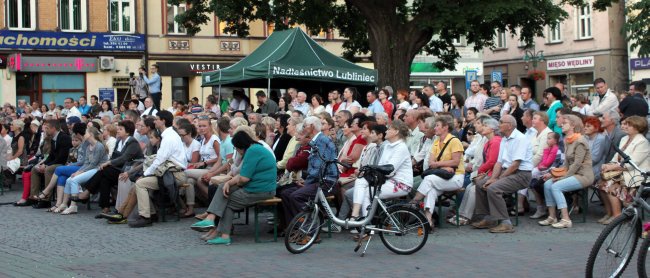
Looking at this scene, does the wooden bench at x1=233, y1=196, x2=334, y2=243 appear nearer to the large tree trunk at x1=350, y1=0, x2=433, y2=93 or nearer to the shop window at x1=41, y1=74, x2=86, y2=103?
the large tree trunk at x1=350, y1=0, x2=433, y2=93

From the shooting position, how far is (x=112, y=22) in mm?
40750

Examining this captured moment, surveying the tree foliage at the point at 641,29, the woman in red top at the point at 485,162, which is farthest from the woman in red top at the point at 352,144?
the tree foliage at the point at 641,29

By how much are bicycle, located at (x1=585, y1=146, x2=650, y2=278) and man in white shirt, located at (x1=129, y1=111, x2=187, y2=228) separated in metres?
7.49

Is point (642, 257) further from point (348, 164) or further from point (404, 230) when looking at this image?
point (348, 164)

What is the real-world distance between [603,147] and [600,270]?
5811 mm

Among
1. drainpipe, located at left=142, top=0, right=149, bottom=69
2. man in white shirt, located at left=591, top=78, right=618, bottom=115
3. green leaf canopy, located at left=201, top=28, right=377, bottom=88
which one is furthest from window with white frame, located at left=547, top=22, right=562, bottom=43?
man in white shirt, located at left=591, top=78, right=618, bottom=115

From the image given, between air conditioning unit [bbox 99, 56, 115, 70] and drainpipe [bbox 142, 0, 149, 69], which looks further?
drainpipe [bbox 142, 0, 149, 69]

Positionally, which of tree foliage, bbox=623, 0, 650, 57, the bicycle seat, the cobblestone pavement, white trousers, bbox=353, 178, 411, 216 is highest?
tree foliage, bbox=623, 0, 650, 57

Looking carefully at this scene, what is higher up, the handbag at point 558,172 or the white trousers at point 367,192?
the handbag at point 558,172

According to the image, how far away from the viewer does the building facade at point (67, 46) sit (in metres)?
38.4

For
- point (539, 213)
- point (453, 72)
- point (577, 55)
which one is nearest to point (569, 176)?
point (539, 213)

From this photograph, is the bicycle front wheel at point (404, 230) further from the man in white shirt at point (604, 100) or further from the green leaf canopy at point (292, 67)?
the green leaf canopy at point (292, 67)

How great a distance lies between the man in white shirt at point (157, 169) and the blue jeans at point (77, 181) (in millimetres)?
1895

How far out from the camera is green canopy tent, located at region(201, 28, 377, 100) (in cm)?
2150
